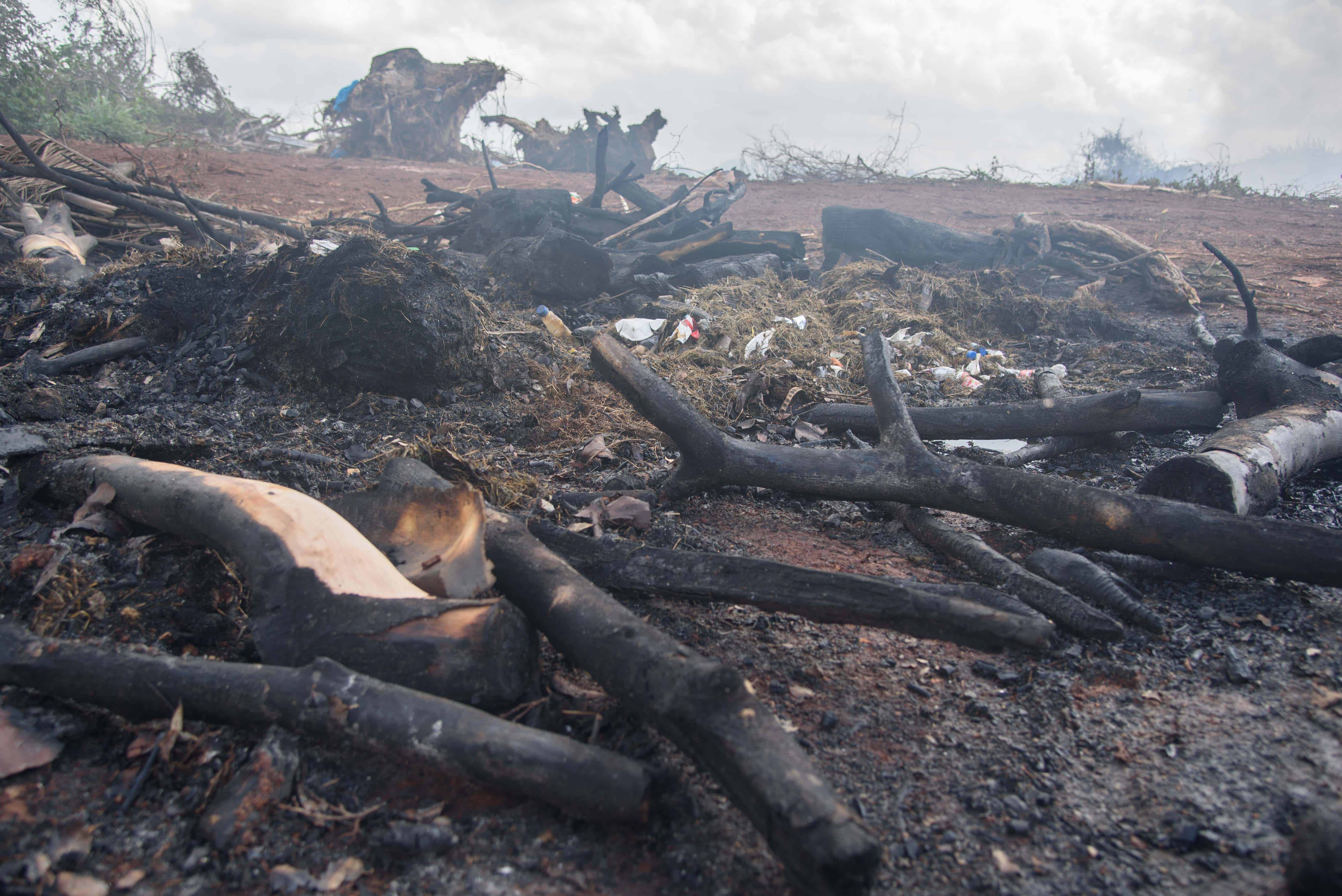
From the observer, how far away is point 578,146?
1853cm

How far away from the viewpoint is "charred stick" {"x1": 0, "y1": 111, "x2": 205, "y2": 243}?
654 centimetres

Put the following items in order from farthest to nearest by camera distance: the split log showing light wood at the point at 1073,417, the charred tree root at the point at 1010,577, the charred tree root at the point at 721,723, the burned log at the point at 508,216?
the burned log at the point at 508,216
the split log showing light wood at the point at 1073,417
the charred tree root at the point at 1010,577
the charred tree root at the point at 721,723

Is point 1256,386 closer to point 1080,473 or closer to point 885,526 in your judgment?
point 1080,473

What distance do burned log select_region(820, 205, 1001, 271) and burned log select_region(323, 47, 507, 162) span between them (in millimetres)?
14397

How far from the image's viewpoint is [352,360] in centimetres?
379

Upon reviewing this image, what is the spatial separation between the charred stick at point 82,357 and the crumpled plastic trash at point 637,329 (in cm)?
341

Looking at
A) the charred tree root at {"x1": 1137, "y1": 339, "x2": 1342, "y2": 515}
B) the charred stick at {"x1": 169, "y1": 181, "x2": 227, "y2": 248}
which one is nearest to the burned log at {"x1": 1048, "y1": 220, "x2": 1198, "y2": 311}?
the charred tree root at {"x1": 1137, "y1": 339, "x2": 1342, "y2": 515}

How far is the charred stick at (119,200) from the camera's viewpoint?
21.5 ft

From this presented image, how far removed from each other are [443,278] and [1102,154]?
81.2 ft

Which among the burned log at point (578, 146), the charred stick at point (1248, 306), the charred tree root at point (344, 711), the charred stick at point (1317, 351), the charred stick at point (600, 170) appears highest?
the burned log at point (578, 146)

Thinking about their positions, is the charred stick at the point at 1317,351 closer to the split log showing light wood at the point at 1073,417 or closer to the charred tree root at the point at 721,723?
the split log showing light wood at the point at 1073,417

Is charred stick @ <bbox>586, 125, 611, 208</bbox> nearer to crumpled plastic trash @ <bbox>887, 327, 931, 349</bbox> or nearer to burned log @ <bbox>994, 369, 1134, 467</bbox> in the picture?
crumpled plastic trash @ <bbox>887, 327, 931, 349</bbox>

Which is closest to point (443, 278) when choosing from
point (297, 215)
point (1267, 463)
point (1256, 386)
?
point (1267, 463)

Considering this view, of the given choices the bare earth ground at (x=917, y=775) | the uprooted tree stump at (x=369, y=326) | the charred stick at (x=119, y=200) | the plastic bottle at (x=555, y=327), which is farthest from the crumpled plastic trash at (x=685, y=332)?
the charred stick at (x=119, y=200)
